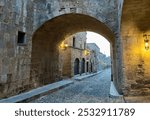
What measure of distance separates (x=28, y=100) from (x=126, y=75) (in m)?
3.00

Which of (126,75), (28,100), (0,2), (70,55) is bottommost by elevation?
(28,100)

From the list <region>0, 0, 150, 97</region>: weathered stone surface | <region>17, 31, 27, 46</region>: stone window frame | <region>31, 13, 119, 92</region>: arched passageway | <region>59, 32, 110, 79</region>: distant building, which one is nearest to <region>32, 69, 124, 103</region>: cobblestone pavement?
<region>0, 0, 150, 97</region>: weathered stone surface

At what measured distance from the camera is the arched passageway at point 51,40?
705 centimetres

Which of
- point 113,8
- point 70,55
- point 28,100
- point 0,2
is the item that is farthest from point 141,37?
point 70,55

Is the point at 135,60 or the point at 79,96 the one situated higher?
the point at 135,60

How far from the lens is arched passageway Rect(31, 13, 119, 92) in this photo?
705cm

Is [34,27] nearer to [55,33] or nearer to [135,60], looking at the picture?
[55,33]

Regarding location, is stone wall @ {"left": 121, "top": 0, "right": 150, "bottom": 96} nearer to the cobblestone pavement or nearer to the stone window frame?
the cobblestone pavement

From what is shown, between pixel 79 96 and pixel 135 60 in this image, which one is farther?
pixel 79 96

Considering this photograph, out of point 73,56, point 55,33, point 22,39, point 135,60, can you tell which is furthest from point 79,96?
point 73,56

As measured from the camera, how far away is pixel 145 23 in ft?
16.8

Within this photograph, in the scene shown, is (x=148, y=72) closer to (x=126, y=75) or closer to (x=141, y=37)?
(x=126, y=75)

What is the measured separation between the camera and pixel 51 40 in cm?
862

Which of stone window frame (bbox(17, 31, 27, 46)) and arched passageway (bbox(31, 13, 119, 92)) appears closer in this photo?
stone window frame (bbox(17, 31, 27, 46))
